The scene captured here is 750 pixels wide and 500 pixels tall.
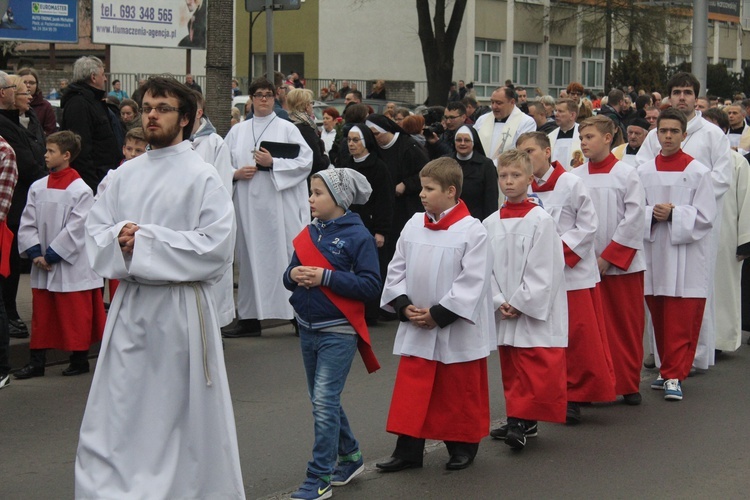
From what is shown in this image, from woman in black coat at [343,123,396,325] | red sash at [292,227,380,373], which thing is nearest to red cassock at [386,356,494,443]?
red sash at [292,227,380,373]

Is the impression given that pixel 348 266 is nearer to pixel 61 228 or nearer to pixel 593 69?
pixel 61 228

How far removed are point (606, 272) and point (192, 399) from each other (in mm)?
4054

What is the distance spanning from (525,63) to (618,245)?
43.9 metres

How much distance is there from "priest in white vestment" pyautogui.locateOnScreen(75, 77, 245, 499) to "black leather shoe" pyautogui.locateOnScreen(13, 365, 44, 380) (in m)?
4.06

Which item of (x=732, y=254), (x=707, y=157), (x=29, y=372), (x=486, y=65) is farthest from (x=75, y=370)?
(x=486, y=65)

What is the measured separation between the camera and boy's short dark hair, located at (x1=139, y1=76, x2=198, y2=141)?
17.3ft

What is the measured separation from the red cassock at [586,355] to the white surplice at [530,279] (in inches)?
20.6

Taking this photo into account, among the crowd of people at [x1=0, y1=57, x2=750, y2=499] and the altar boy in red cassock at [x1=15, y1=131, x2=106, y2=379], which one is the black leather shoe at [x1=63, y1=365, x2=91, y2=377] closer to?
the crowd of people at [x1=0, y1=57, x2=750, y2=499]

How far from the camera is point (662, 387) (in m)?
8.84

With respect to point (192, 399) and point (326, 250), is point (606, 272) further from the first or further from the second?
point (192, 399)

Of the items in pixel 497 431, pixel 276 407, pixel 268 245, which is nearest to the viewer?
pixel 497 431

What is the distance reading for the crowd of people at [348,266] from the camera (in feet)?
16.9

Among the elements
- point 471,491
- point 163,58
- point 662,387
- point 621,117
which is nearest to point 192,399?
point 471,491

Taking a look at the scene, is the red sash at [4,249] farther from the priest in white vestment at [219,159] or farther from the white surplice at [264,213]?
the white surplice at [264,213]
